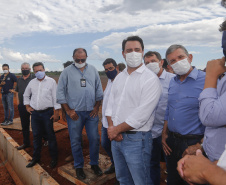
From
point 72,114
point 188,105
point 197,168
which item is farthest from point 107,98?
point 197,168

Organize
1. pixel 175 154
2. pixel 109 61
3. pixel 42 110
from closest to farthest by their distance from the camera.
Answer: pixel 175 154 < pixel 109 61 < pixel 42 110

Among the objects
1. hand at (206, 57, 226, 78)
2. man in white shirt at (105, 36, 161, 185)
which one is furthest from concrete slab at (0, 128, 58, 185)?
hand at (206, 57, 226, 78)

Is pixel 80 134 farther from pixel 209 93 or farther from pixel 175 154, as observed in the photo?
pixel 209 93

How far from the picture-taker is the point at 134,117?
6.63ft

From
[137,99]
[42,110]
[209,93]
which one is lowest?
[42,110]

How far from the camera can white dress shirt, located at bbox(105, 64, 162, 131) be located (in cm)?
204

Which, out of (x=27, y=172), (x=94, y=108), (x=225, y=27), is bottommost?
(x=27, y=172)

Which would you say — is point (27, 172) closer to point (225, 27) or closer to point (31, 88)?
point (31, 88)

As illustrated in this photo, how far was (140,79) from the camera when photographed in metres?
2.20

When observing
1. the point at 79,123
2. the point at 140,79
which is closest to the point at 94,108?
the point at 79,123

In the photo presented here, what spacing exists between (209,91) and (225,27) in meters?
0.45

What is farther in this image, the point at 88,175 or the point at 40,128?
the point at 40,128

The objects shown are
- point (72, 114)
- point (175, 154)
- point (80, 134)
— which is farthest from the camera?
point (80, 134)

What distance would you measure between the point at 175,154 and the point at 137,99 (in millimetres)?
844
